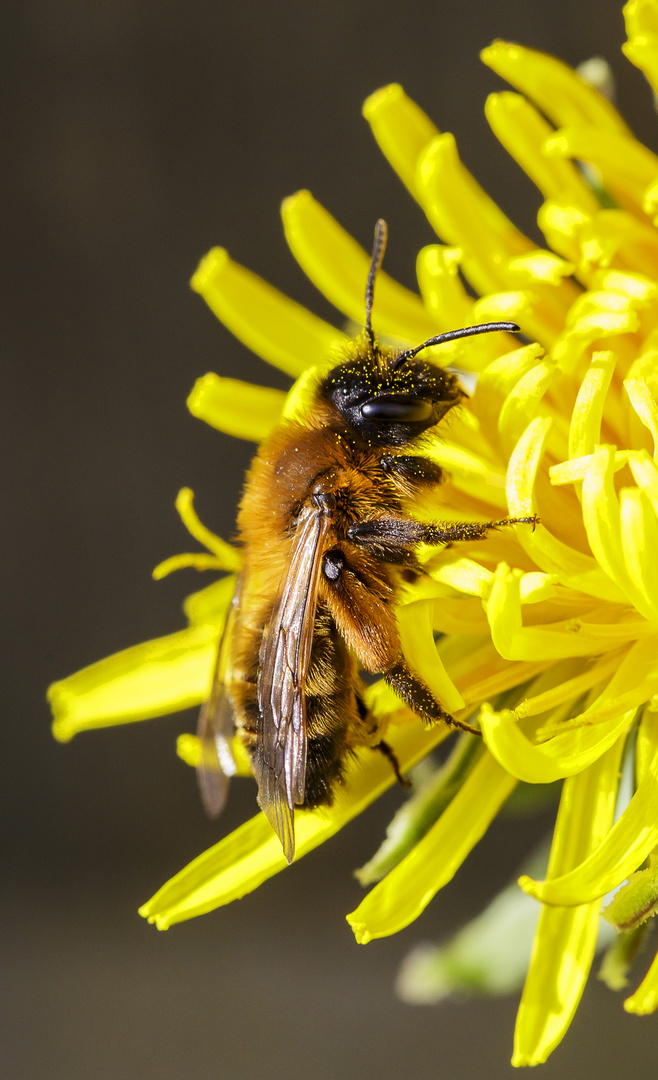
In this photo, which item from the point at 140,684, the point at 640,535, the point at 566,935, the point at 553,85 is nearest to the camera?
the point at 640,535

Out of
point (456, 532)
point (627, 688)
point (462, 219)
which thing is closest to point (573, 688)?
point (627, 688)

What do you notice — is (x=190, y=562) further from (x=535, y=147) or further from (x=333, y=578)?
(x=535, y=147)

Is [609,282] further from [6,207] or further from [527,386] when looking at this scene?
[6,207]

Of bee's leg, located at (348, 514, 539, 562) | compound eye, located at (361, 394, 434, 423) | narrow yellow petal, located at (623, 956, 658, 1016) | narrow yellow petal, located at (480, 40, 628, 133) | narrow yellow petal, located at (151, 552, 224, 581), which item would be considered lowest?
narrow yellow petal, located at (623, 956, 658, 1016)

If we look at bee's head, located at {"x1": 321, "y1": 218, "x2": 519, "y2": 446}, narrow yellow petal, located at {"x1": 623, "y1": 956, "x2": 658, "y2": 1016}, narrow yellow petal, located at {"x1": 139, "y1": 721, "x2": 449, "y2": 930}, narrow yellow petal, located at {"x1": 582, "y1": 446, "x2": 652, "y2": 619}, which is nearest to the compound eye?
bee's head, located at {"x1": 321, "y1": 218, "x2": 519, "y2": 446}

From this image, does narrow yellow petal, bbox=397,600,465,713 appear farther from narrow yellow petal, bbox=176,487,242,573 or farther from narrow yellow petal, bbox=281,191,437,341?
narrow yellow petal, bbox=281,191,437,341

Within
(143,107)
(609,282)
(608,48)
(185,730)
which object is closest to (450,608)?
(609,282)
